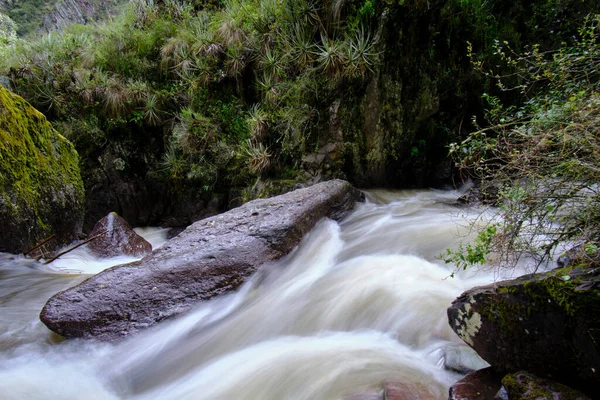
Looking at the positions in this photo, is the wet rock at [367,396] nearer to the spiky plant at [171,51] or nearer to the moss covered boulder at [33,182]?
the moss covered boulder at [33,182]

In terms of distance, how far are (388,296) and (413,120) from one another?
389 cm

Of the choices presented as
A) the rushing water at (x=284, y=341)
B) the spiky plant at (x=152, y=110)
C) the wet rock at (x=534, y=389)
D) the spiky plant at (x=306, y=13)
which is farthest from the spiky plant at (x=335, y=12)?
the wet rock at (x=534, y=389)

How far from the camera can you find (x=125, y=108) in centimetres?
758

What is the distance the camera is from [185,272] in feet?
10.2

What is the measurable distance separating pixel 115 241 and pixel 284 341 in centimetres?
345

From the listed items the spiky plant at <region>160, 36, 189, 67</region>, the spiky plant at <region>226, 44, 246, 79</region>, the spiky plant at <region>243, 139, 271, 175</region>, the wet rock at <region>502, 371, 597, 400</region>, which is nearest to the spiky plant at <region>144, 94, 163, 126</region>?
the spiky plant at <region>160, 36, 189, 67</region>

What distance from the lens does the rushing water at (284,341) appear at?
6.93 ft

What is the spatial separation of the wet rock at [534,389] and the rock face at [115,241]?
15.5ft

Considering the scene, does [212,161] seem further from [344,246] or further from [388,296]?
[388,296]

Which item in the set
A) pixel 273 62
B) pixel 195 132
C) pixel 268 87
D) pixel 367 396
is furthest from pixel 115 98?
pixel 367 396

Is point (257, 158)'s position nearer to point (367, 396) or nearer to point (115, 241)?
point (115, 241)

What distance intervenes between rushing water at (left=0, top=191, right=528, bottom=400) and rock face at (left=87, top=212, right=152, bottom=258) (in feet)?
3.31

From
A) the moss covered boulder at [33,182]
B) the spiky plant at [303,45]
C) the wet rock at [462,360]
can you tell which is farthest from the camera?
the spiky plant at [303,45]

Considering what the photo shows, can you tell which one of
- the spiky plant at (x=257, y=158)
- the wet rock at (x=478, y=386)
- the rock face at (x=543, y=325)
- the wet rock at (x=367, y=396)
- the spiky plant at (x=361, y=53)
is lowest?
the wet rock at (x=367, y=396)
